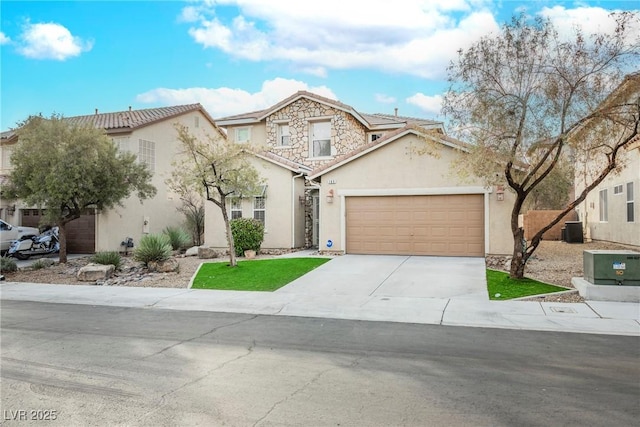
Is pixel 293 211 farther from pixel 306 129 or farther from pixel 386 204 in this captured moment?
pixel 306 129

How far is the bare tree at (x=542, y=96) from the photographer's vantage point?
1056cm

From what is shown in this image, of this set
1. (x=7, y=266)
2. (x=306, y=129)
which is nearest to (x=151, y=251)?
(x=7, y=266)

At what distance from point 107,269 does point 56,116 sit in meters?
6.45

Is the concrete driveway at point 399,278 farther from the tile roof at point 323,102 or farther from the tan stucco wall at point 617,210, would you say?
the tile roof at point 323,102

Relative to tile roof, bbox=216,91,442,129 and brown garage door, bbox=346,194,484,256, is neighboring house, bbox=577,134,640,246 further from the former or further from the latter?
tile roof, bbox=216,91,442,129

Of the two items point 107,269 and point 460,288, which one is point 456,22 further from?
point 107,269

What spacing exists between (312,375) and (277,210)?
590 inches

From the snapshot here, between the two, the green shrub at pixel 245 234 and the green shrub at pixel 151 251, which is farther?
the green shrub at pixel 245 234

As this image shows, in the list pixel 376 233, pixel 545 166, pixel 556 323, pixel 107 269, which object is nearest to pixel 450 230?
pixel 376 233

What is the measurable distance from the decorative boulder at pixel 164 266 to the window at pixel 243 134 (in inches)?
435

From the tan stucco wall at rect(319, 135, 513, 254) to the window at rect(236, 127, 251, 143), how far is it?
8.33m

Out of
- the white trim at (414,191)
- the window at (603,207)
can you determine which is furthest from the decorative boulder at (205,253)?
the window at (603,207)

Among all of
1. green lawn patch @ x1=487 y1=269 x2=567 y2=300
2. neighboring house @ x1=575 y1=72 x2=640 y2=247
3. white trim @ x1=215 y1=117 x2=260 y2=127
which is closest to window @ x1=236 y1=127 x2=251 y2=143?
white trim @ x1=215 y1=117 x2=260 y2=127

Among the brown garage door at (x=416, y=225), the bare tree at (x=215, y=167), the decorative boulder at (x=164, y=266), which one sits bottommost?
the decorative boulder at (x=164, y=266)
